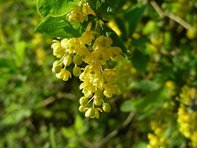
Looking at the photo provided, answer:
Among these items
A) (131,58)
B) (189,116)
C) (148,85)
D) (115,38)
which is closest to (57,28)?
(115,38)

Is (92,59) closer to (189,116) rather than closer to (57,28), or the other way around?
(57,28)

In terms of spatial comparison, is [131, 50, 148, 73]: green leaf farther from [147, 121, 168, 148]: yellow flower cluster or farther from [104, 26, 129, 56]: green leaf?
[104, 26, 129, 56]: green leaf

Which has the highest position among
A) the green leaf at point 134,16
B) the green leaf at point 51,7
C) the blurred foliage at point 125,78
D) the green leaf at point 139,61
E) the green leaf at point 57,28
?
the green leaf at point 51,7

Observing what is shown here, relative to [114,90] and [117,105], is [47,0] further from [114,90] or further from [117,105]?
[117,105]

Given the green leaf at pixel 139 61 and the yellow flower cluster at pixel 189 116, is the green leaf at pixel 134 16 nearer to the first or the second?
the green leaf at pixel 139 61

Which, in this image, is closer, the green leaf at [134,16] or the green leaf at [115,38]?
the green leaf at [115,38]

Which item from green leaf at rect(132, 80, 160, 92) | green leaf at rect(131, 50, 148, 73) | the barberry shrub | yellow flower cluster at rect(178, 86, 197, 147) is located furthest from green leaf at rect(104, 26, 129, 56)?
green leaf at rect(132, 80, 160, 92)

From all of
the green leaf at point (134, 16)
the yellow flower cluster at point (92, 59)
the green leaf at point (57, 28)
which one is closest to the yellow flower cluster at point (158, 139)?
the green leaf at point (134, 16)

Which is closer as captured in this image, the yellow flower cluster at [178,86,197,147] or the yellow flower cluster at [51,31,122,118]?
the yellow flower cluster at [51,31,122,118]
